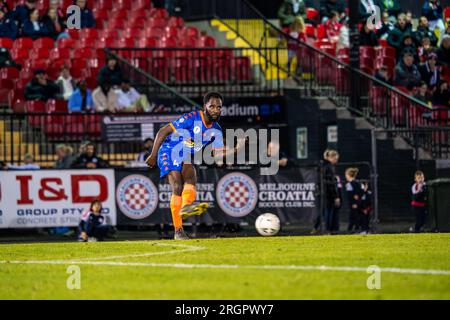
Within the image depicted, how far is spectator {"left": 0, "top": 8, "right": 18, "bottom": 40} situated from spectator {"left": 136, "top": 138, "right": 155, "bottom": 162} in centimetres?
717

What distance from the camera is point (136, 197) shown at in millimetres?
21438

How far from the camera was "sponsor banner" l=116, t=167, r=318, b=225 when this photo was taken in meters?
21.3

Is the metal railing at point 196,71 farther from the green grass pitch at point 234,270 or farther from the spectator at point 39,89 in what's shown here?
the green grass pitch at point 234,270

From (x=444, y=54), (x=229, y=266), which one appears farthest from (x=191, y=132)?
(x=444, y=54)

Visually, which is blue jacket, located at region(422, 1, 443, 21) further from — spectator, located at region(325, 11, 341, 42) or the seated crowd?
spectator, located at region(325, 11, 341, 42)

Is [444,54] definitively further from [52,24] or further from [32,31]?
[32,31]

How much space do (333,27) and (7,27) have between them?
32.6ft

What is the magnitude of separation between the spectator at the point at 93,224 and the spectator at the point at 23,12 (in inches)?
374

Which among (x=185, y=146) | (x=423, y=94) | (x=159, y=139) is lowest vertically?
(x=185, y=146)

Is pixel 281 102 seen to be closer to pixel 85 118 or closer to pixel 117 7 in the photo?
pixel 85 118

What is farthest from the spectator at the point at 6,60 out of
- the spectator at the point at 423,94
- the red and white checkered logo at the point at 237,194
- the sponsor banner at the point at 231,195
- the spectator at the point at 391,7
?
the spectator at the point at 391,7

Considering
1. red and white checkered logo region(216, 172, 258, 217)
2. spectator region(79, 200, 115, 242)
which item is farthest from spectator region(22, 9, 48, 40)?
red and white checkered logo region(216, 172, 258, 217)

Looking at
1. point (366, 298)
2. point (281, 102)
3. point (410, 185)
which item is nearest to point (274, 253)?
point (366, 298)
